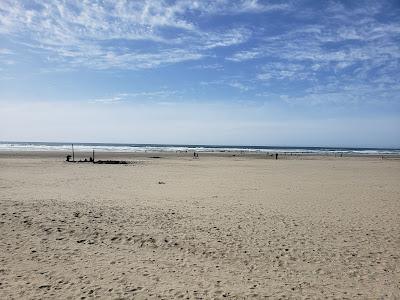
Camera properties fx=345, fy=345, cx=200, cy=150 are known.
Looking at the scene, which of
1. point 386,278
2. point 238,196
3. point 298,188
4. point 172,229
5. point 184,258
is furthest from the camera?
point 298,188

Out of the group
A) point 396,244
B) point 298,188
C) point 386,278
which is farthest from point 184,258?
point 298,188

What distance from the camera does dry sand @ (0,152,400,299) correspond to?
6.90m

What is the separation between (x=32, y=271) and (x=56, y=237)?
8.10 feet

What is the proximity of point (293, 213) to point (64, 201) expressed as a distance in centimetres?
960

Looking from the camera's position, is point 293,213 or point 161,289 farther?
point 293,213

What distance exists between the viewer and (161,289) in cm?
677

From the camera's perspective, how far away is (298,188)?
2019 cm

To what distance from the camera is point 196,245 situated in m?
9.47

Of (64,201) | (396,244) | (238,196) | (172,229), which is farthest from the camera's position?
(238,196)

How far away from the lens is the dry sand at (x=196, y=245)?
272 inches

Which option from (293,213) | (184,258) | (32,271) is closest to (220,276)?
(184,258)

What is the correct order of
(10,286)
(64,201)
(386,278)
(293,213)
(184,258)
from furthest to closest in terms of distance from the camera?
(64,201), (293,213), (184,258), (386,278), (10,286)

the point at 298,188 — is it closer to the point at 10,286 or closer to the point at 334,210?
the point at 334,210

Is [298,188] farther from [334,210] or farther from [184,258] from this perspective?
[184,258]
